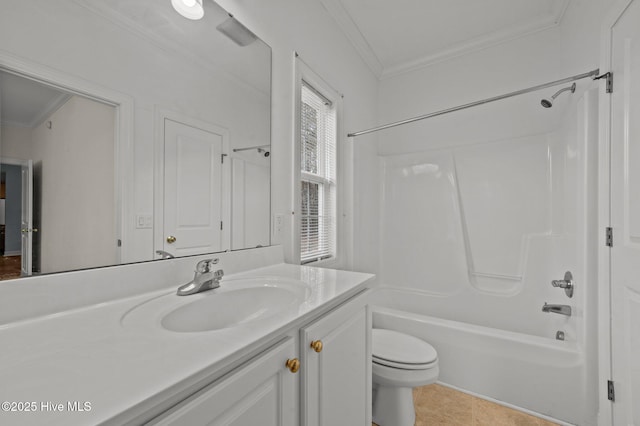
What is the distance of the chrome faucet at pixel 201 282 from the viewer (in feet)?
2.70

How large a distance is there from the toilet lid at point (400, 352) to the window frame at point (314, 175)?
1.91ft

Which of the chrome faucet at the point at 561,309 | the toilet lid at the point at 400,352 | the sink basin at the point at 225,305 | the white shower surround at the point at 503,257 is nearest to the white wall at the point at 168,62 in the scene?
the sink basin at the point at 225,305

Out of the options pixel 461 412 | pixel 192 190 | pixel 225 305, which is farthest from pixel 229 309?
pixel 461 412

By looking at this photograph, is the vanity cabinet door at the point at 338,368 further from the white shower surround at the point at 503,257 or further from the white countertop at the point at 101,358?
the white shower surround at the point at 503,257

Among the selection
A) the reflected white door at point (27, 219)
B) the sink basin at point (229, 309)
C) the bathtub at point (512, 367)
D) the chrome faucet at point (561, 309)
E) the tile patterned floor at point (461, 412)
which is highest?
the reflected white door at point (27, 219)

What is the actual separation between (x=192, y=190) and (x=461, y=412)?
1.83m

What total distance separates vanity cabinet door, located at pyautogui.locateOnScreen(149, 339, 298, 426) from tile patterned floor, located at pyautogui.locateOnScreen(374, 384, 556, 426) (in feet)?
4.05

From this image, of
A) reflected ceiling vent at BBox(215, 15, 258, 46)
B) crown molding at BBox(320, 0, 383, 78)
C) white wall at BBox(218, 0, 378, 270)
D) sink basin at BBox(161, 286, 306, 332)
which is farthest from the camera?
crown molding at BBox(320, 0, 383, 78)

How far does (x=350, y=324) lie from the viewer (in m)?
0.92

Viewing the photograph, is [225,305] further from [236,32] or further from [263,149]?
[236,32]

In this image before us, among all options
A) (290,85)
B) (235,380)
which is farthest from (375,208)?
(235,380)

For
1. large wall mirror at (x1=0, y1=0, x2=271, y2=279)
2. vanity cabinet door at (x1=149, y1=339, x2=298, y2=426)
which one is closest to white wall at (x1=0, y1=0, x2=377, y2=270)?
large wall mirror at (x1=0, y1=0, x2=271, y2=279)

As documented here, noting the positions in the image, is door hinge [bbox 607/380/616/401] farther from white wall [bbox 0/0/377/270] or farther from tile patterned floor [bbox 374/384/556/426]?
white wall [bbox 0/0/377/270]

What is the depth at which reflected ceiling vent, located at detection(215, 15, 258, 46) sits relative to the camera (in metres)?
1.16
